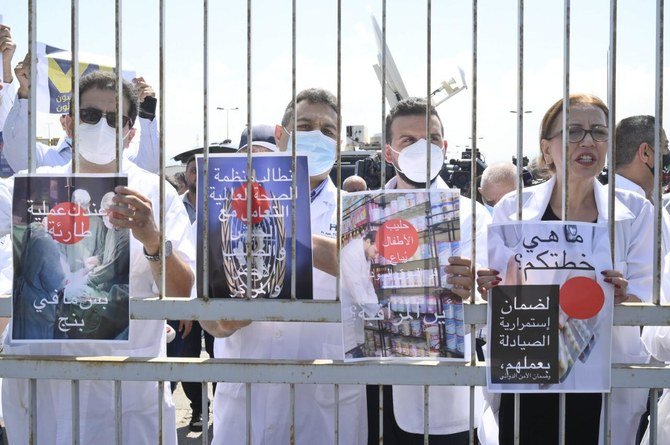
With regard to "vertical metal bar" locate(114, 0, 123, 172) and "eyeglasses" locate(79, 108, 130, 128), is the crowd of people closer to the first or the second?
"eyeglasses" locate(79, 108, 130, 128)

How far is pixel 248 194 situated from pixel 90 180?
0.42 meters

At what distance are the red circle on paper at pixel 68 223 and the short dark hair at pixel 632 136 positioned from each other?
2880 mm

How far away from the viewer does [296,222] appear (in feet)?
5.97

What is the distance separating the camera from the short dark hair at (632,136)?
A: 12.3ft

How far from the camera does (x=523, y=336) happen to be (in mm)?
1780

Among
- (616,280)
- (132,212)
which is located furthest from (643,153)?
(132,212)

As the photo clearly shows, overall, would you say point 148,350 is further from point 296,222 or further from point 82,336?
point 296,222

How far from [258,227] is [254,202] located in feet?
0.22

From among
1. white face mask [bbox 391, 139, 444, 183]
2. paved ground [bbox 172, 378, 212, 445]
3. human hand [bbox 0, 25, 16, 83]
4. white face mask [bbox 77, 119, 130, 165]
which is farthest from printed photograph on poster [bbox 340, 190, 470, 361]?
paved ground [bbox 172, 378, 212, 445]

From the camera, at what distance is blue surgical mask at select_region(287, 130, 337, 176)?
231cm

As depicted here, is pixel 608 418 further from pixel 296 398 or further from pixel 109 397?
pixel 109 397

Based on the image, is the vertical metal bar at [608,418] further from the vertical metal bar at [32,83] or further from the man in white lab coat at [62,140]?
the man in white lab coat at [62,140]

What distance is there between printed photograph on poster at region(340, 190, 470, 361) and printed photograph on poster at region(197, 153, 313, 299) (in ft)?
0.47

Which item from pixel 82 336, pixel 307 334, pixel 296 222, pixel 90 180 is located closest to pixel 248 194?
pixel 296 222
